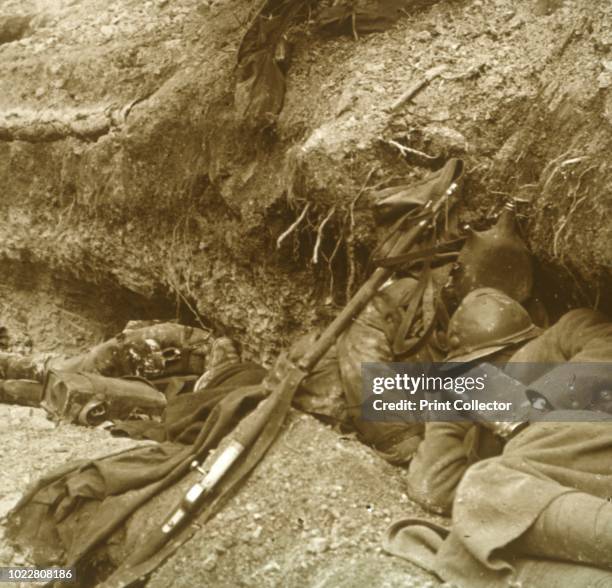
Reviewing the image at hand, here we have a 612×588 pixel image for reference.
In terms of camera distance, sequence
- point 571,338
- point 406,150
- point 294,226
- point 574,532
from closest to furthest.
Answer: point 574,532 → point 571,338 → point 406,150 → point 294,226

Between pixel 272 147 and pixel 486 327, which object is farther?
pixel 272 147

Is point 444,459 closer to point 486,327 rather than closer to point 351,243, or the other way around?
point 486,327

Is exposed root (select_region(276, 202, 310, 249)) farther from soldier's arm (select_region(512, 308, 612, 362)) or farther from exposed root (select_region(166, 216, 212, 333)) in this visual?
soldier's arm (select_region(512, 308, 612, 362))

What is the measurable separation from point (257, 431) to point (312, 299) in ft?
3.26

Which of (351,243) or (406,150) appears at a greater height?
(406,150)

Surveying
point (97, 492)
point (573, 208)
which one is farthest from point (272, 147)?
point (97, 492)

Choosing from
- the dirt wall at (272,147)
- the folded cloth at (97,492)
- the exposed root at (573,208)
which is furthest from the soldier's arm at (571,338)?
the folded cloth at (97,492)

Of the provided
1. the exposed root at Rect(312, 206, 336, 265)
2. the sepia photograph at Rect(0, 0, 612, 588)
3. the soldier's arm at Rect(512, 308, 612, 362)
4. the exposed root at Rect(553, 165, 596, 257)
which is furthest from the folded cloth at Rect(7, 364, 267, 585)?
the exposed root at Rect(553, 165, 596, 257)

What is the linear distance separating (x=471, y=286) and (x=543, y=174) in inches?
16.3

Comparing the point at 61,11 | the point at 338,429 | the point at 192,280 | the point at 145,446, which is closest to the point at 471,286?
the point at 338,429

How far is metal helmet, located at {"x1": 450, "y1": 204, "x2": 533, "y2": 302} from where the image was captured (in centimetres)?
306

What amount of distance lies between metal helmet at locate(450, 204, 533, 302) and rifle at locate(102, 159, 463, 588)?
18cm

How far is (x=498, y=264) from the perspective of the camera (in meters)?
3.05

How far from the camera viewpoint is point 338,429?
3.02 metres
